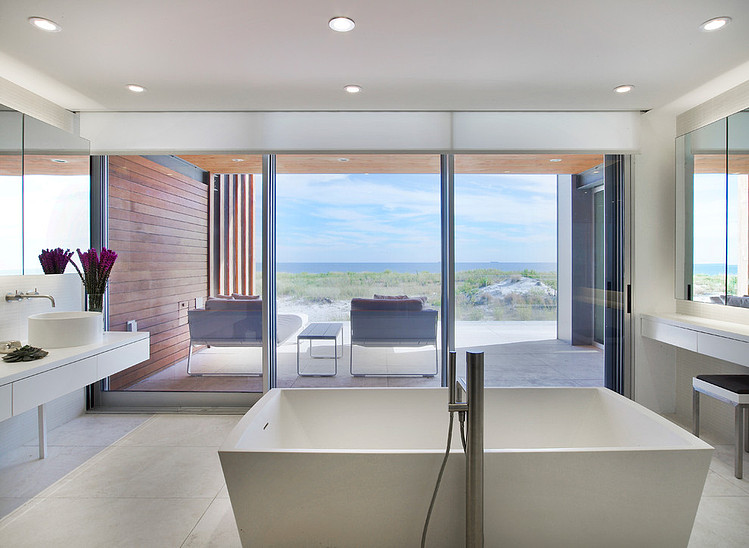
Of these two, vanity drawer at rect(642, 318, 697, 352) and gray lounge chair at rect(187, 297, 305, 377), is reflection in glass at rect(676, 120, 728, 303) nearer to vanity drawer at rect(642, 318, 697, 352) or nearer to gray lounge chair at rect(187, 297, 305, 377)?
vanity drawer at rect(642, 318, 697, 352)

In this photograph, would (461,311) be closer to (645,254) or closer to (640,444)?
(645,254)

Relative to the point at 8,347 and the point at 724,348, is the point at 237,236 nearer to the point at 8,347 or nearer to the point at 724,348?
the point at 8,347

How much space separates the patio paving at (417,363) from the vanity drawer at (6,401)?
1.83 meters

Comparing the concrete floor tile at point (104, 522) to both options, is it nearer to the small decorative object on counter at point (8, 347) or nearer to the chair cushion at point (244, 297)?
the small decorative object on counter at point (8, 347)

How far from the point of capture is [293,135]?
3.83m

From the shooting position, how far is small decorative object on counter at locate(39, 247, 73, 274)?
10.5 ft

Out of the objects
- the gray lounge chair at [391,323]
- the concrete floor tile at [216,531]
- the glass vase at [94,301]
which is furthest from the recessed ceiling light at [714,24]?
the glass vase at [94,301]

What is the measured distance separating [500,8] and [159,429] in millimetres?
3491

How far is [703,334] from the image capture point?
3.11 m

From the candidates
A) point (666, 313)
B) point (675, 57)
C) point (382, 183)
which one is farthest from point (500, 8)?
point (666, 313)

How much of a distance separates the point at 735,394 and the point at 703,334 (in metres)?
0.50

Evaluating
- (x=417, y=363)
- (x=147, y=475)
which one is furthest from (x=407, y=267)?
(x=147, y=475)

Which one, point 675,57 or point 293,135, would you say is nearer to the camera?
point 675,57

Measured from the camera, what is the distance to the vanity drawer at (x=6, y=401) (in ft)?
7.02
